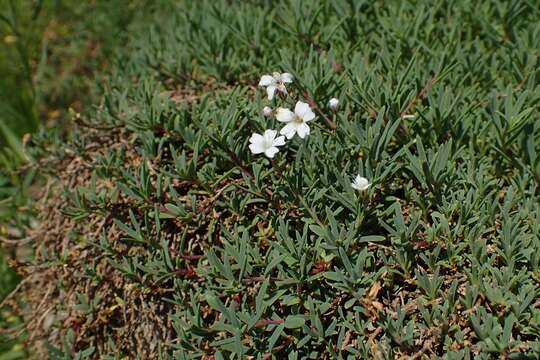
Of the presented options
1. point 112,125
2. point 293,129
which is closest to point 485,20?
point 293,129

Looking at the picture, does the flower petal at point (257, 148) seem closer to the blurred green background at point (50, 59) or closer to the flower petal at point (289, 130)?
the flower petal at point (289, 130)

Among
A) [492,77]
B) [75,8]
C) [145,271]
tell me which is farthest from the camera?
[75,8]

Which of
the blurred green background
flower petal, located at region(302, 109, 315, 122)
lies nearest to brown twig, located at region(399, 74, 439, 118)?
flower petal, located at region(302, 109, 315, 122)

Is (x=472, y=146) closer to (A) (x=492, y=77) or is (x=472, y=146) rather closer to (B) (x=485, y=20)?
(A) (x=492, y=77)

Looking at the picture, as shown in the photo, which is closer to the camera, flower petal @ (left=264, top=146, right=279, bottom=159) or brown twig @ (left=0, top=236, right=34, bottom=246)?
flower petal @ (left=264, top=146, right=279, bottom=159)

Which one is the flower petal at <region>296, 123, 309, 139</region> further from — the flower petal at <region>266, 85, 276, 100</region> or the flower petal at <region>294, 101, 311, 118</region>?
the flower petal at <region>266, 85, 276, 100</region>

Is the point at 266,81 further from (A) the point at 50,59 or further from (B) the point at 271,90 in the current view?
(A) the point at 50,59

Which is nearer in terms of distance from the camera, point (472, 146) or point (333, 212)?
point (333, 212)
